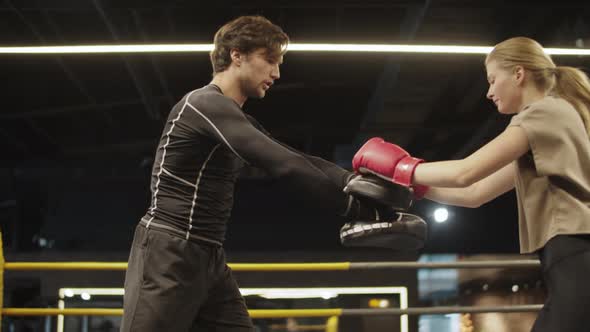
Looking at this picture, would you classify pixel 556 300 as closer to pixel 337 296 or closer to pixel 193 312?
pixel 193 312

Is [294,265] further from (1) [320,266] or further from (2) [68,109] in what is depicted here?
(2) [68,109]

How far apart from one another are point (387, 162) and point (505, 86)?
1.26 feet

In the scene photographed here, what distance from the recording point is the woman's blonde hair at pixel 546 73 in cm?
173

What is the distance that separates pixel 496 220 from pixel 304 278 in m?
3.58

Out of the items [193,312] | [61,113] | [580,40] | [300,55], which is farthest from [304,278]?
[193,312]

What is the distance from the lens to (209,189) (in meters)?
1.84

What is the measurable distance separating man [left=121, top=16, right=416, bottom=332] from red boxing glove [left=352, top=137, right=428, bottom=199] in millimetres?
62

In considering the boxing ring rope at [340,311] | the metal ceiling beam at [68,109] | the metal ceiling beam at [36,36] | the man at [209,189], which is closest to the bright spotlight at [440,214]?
the metal ceiling beam at [68,109]

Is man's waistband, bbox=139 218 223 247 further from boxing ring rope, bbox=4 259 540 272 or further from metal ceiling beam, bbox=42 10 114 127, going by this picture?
metal ceiling beam, bbox=42 10 114 127

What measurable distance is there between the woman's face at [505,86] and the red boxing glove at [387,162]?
28 cm

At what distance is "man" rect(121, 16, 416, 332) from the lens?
1.67 m

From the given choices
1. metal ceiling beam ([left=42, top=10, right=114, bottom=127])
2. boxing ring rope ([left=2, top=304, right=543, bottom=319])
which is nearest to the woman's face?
boxing ring rope ([left=2, top=304, right=543, bottom=319])

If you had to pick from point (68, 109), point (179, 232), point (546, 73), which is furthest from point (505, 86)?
point (68, 109)

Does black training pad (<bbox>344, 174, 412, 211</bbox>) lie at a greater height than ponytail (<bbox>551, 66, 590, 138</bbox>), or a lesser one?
lesser
